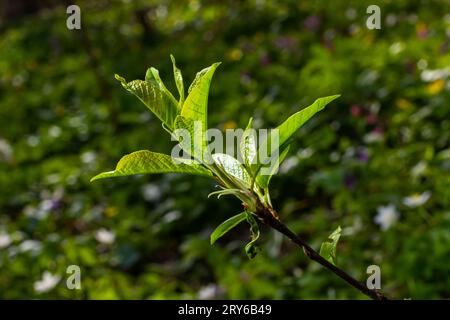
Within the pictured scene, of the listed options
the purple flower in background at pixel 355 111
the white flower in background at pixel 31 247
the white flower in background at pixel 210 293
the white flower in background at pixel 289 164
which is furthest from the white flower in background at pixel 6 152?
the white flower in background at pixel 210 293

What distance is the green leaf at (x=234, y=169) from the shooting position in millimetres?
1099

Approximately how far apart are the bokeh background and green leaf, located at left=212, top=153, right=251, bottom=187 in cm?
166

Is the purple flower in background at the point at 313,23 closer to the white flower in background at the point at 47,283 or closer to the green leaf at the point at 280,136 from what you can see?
the white flower in background at the point at 47,283

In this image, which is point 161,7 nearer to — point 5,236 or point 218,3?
point 218,3

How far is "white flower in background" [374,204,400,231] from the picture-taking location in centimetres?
287

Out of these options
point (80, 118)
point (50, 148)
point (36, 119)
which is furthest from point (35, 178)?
point (36, 119)

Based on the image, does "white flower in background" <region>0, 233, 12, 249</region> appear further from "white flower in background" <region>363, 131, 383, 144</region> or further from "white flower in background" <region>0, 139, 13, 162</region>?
"white flower in background" <region>363, 131, 383, 144</region>

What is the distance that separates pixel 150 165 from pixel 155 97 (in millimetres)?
113

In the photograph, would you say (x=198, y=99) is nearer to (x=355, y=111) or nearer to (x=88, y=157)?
(x=355, y=111)

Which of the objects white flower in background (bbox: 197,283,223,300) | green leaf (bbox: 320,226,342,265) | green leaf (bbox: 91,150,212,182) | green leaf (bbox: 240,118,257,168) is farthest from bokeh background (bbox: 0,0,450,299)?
green leaf (bbox: 91,150,212,182)

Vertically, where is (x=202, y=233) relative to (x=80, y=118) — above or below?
below

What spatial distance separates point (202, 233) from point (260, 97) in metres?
1.71

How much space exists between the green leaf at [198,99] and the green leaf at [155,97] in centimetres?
3

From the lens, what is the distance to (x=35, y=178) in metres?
5.29
